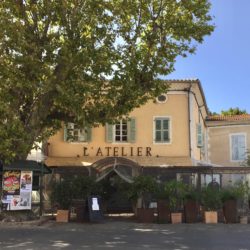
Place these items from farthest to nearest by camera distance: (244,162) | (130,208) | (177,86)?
(244,162) < (177,86) < (130,208)

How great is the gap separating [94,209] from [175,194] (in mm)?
2988

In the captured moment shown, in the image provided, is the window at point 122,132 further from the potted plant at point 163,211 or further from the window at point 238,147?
the window at point 238,147

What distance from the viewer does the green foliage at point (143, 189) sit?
17234 millimetres

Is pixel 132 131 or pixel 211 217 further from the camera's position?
pixel 132 131

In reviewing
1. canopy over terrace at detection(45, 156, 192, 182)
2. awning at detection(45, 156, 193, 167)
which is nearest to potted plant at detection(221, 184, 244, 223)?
canopy over terrace at detection(45, 156, 192, 182)

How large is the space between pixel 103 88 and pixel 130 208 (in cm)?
699

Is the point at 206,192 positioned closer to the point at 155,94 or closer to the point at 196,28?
the point at 155,94

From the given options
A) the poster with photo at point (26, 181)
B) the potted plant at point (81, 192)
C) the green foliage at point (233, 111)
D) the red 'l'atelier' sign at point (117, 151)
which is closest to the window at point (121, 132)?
the red 'l'atelier' sign at point (117, 151)

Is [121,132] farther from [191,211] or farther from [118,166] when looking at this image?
[191,211]

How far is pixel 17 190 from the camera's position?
1703cm

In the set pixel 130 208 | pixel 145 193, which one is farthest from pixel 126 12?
pixel 130 208

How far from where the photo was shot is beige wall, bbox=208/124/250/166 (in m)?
31.2

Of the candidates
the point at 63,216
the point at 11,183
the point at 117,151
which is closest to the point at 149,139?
the point at 117,151

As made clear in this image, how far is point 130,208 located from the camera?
21703mm
